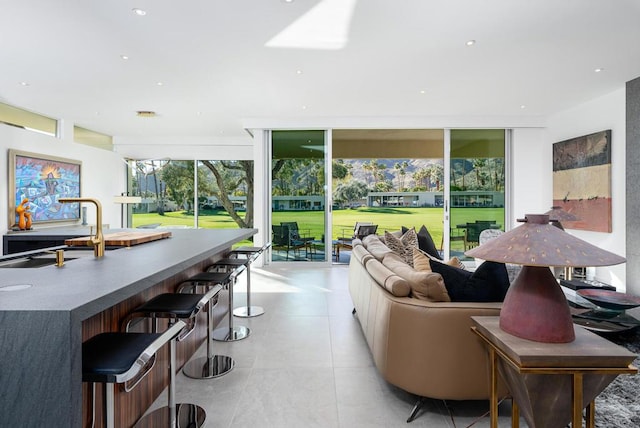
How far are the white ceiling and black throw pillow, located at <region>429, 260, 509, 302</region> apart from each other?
2.13m

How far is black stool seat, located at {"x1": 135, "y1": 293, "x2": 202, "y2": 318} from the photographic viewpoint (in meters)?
1.82

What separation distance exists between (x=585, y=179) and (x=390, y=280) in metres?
4.81

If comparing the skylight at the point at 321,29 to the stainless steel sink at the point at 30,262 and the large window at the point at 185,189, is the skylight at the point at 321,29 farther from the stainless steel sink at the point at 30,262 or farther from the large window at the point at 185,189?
the large window at the point at 185,189

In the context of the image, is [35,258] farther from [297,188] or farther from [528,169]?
[528,169]

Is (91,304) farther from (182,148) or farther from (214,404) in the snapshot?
(182,148)

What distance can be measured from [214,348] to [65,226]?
5.17m

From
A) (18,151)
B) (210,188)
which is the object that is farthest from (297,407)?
(210,188)

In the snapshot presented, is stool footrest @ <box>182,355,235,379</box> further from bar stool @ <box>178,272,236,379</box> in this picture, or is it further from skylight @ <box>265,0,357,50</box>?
skylight @ <box>265,0,357,50</box>

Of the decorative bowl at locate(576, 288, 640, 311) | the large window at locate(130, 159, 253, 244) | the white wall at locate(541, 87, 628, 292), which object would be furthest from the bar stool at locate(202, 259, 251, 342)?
the large window at locate(130, 159, 253, 244)

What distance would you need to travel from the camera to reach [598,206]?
201 inches

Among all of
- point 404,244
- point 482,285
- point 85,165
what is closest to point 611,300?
point 404,244

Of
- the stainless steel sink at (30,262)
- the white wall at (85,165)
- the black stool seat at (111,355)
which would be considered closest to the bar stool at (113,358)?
the black stool seat at (111,355)

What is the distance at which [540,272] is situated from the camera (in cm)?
144

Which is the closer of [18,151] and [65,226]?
[18,151]
